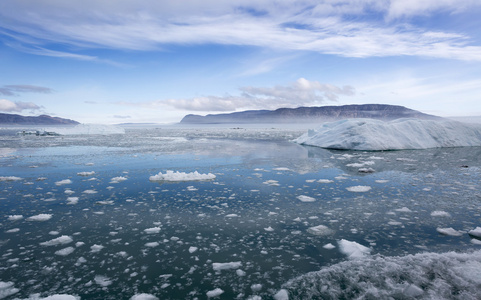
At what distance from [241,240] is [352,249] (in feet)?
4.33

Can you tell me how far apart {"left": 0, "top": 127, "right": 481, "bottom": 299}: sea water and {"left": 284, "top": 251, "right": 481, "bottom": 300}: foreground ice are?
1cm

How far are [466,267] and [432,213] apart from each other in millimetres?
1759

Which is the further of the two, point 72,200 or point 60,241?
point 72,200

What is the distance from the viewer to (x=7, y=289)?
7.54ft

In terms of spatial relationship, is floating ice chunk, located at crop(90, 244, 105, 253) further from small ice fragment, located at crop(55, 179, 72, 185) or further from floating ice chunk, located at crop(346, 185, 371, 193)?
floating ice chunk, located at crop(346, 185, 371, 193)

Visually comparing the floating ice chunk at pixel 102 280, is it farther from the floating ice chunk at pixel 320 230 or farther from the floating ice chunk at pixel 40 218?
the floating ice chunk at pixel 320 230

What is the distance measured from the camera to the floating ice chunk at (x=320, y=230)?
11.2 ft

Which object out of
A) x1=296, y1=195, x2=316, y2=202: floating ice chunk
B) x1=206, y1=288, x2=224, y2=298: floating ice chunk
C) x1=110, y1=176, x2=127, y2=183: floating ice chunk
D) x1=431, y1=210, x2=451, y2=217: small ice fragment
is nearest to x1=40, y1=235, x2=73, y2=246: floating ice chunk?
x1=206, y1=288, x2=224, y2=298: floating ice chunk

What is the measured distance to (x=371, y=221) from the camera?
3.79 m

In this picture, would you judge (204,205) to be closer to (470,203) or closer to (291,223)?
(291,223)

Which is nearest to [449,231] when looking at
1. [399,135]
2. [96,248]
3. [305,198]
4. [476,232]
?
[476,232]

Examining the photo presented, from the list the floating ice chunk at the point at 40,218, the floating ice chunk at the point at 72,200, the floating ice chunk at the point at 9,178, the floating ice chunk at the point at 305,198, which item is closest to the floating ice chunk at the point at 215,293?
the floating ice chunk at the point at 305,198

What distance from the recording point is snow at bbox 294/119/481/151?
1366 centimetres

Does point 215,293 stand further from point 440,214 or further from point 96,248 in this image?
point 440,214
